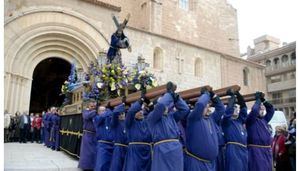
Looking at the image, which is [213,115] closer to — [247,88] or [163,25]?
[163,25]

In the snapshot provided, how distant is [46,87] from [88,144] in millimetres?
15650

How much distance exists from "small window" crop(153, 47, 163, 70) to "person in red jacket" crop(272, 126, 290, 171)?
11.0 meters

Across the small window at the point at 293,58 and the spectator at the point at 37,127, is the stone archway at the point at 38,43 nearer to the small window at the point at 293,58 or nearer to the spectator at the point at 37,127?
the spectator at the point at 37,127

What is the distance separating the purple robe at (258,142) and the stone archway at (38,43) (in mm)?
10227

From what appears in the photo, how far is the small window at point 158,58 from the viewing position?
1819 cm

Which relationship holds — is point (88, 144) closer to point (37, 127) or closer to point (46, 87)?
point (37, 127)

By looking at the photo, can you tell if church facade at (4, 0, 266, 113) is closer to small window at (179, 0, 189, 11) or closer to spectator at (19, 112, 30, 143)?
small window at (179, 0, 189, 11)

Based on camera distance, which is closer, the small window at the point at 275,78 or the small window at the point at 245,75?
the small window at the point at 245,75

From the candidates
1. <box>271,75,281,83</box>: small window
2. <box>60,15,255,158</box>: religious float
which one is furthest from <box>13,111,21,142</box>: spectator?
<box>271,75,281,83</box>: small window

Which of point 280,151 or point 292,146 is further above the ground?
point 292,146

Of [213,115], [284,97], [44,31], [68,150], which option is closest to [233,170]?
[213,115]

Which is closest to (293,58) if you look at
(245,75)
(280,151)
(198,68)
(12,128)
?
(245,75)

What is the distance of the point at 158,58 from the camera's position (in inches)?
722

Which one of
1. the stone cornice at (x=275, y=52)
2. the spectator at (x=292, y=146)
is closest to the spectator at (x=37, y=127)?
the spectator at (x=292, y=146)
